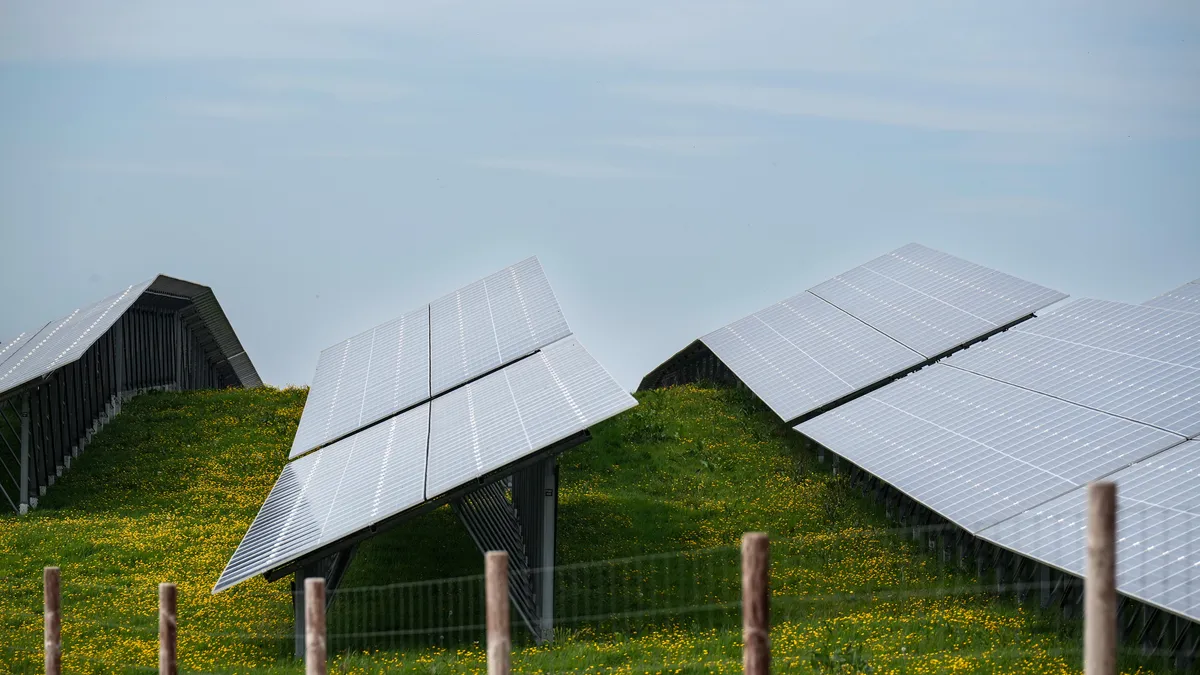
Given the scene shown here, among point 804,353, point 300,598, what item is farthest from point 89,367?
point 300,598

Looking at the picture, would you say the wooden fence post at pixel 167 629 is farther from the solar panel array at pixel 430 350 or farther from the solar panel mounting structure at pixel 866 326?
the solar panel mounting structure at pixel 866 326

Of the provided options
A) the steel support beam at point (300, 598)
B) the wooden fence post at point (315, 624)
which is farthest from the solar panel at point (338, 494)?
the wooden fence post at point (315, 624)

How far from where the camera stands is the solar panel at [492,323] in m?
25.6

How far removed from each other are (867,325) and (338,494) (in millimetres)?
18055

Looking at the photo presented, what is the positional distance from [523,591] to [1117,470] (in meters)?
8.61

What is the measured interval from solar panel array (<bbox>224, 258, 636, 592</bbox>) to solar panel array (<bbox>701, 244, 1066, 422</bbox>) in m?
6.09

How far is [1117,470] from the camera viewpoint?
18688 millimetres

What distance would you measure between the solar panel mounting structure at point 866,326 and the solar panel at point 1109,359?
1.94 m

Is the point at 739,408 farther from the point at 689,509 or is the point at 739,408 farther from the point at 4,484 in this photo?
the point at 4,484

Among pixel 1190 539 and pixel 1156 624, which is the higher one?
pixel 1190 539

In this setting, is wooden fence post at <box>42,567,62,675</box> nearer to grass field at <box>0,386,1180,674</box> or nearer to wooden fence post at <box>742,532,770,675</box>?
grass field at <box>0,386,1180,674</box>

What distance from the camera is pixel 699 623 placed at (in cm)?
1950

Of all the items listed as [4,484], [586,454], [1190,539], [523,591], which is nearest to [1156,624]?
[1190,539]

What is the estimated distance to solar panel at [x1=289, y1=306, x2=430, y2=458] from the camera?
82.0ft
